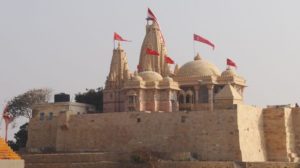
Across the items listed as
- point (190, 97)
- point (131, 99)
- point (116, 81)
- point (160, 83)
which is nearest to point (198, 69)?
point (190, 97)

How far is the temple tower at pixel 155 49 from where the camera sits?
1580 inches

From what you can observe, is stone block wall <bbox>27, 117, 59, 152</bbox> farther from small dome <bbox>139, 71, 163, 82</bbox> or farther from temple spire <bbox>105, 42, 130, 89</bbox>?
small dome <bbox>139, 71, 163, 82</bbox>

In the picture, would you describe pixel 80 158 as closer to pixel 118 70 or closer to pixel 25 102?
pixel 118 70

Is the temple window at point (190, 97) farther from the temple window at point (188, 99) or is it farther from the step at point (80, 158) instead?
the step at point (80, 158)

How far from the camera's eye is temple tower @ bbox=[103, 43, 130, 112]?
39344mm

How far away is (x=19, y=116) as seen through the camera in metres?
47.3

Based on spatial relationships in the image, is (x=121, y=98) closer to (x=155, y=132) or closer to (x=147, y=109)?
(x=147, y=109)

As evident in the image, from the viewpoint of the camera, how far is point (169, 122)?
3106 cm

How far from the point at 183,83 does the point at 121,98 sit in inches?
200

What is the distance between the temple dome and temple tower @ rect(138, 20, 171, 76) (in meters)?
2.26

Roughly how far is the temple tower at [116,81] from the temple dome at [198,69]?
4.85 m

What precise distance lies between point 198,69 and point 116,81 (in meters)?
6.80

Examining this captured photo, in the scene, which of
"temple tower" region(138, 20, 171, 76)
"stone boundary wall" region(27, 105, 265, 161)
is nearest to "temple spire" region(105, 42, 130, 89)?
"temple tower" region(138, 20, 171, 76)

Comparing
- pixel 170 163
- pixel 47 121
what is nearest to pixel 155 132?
pixel 170 163
